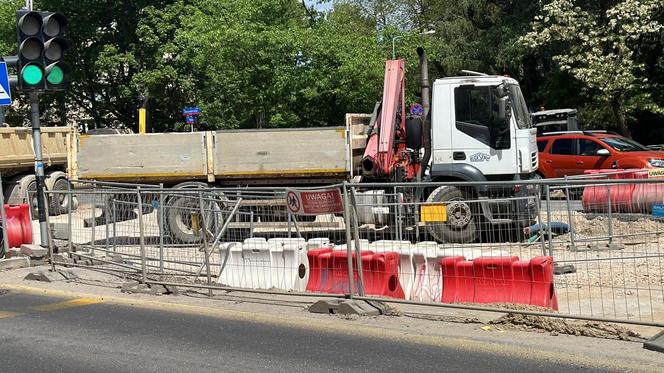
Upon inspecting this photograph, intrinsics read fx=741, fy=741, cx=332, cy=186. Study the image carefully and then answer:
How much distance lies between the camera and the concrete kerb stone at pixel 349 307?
805 centimetres

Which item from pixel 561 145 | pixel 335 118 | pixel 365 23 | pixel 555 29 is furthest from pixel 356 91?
pixel 365 23

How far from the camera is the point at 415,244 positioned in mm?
8680

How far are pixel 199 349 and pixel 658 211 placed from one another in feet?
19.3

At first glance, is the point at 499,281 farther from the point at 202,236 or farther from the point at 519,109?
the point at 519,109

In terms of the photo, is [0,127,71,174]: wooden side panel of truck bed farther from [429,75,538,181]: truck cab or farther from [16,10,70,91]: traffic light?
[429,75,538,181]: truck cab

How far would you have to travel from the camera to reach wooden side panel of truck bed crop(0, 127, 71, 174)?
21.5 meters

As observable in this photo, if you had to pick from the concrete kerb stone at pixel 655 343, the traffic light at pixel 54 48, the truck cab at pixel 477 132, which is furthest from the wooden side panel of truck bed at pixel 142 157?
the concrete kerb stone at pixel 655 343

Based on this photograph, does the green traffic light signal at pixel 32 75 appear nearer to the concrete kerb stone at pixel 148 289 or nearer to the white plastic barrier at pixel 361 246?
the concrete kerb stone at pixel 148 289

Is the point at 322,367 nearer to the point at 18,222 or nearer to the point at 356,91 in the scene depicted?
the point at 18,222

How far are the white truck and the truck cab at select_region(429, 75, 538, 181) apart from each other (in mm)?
18

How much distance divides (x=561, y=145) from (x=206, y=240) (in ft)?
47.2

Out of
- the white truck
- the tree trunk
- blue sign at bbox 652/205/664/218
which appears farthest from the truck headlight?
blue sign at bbox 652/205/664/218

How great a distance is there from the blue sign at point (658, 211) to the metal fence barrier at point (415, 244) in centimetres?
7

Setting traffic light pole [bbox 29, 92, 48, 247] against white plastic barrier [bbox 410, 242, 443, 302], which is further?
traffic light pole [bbox 29, 92, 48, 247]
